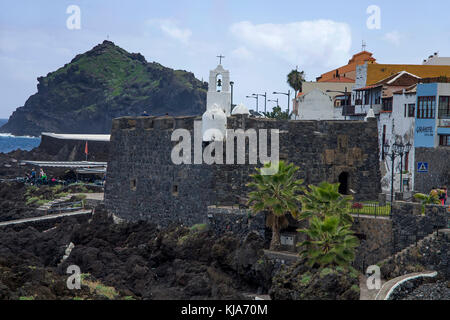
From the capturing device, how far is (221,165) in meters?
33.1

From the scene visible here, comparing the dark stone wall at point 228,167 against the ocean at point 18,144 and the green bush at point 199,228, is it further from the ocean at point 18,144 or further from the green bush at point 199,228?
the ocean at point 18,144

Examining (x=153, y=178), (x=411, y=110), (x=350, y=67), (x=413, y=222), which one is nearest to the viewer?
(x=413, y=222)

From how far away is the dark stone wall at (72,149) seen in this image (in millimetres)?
69688

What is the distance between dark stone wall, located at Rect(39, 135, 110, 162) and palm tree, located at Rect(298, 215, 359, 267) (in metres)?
46.1

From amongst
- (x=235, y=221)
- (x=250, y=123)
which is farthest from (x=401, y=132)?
(x=235, y=221)

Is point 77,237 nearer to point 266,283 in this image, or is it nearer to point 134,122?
point 134,122

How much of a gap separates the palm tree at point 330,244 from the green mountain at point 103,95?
→ 455 ft

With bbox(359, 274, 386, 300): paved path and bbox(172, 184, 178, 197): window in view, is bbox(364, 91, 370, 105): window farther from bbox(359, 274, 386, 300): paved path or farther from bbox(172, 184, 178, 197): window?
bbox(359, 274, 386, 300): paved path

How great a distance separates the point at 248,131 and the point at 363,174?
6650mm

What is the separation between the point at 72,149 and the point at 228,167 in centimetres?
4583

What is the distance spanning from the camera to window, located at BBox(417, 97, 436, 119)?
37625mm

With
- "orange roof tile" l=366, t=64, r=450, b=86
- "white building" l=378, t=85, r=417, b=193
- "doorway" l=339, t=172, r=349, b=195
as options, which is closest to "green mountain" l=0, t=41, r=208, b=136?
"orange roof tile" l=366, t=64, r=450, b=86

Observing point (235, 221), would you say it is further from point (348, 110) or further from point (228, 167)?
point (348, 110)
